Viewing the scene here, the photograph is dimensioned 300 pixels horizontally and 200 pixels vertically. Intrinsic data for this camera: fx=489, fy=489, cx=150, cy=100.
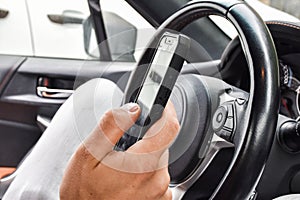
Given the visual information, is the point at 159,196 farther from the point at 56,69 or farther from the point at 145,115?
the point at 56,69

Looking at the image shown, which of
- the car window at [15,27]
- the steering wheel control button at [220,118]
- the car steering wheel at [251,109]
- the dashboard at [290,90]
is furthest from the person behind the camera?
the car window at [15,27]

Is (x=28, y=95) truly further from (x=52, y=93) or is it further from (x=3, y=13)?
(x=3, y=13)

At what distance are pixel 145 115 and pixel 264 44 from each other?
181 mm

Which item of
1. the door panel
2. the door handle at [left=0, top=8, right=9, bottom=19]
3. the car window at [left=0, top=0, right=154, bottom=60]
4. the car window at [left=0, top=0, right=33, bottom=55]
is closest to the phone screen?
the door panel

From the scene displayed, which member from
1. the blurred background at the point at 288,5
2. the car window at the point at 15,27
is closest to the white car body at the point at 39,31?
the car window at the point at 15,27

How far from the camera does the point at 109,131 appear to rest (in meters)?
0.54

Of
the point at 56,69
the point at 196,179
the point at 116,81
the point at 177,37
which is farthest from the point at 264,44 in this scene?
the point at 56,69

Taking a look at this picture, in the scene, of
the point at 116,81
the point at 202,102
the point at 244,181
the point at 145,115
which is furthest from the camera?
the point at 116,81

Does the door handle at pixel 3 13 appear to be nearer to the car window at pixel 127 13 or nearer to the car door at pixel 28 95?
the car door at pixel 28 95

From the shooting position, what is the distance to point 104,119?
55cm

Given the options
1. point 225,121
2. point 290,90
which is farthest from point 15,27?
point 225,121

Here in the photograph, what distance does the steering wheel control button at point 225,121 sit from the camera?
621 millimetres

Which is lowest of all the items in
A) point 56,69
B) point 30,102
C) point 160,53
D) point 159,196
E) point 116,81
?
point 30,102

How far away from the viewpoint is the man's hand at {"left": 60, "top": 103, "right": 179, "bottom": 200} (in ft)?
1.80
